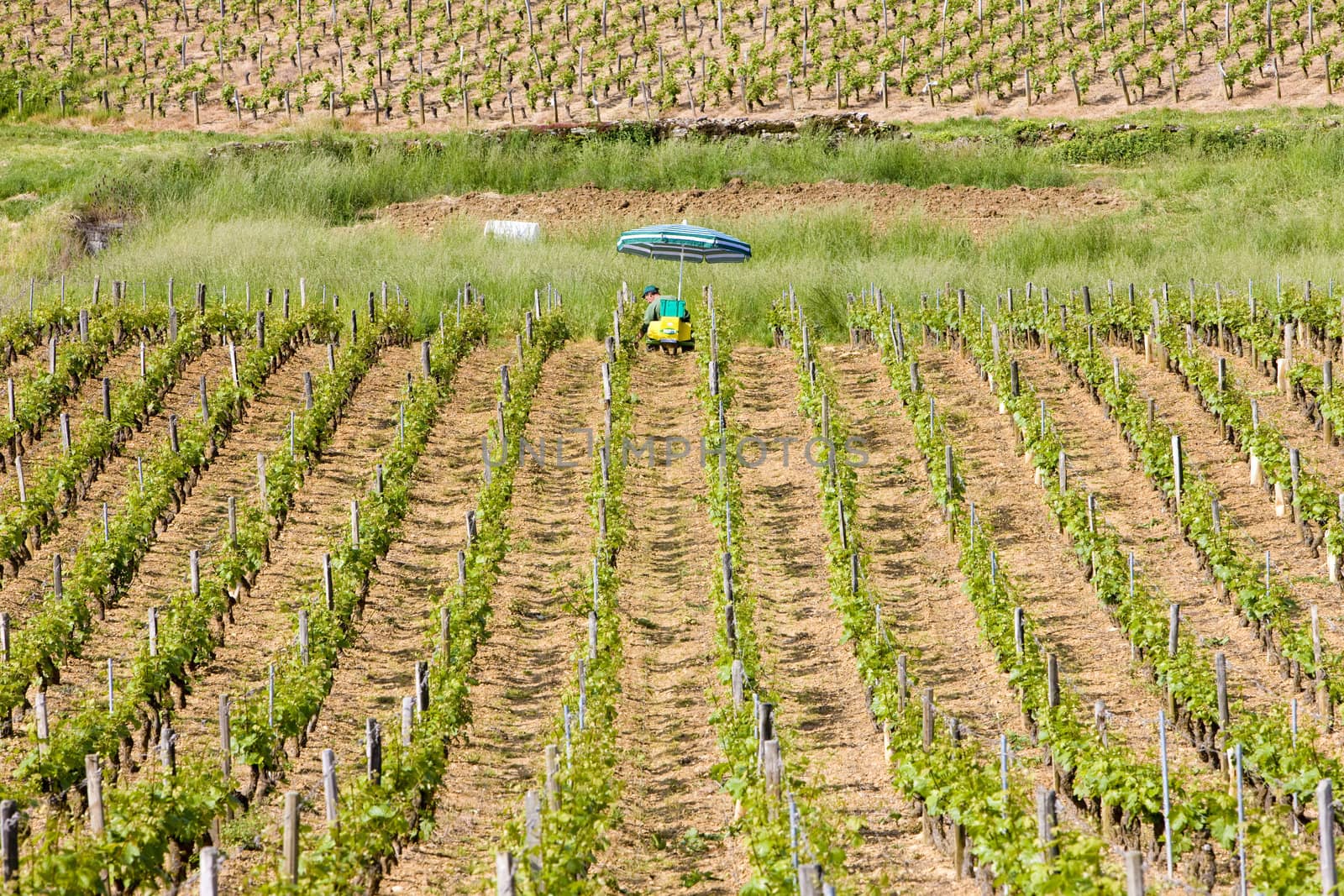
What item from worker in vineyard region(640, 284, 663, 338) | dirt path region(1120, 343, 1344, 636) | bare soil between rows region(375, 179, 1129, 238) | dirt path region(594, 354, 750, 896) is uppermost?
bare soil between rows region(375, 179, 1129, 238)

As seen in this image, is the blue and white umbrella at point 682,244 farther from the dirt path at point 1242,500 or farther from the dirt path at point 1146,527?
the dirt path at point 1242,500

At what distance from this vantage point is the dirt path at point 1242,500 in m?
14.1

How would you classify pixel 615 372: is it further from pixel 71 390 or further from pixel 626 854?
pixel 626 854

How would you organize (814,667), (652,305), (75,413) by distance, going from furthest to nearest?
(652,305)
(75,413)
(814,667)

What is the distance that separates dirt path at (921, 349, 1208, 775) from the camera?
39.9 ft

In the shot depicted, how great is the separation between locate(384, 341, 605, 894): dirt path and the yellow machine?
2741 mm

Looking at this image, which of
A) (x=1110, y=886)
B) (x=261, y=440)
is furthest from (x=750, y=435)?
(x=1110, y=886)

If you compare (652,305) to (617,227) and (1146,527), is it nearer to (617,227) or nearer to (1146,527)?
(617,227)

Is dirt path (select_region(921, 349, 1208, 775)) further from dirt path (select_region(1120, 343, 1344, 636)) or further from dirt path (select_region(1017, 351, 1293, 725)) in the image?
dirt path (select_region(1120, 343, 1344, 636))

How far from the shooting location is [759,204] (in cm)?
3198

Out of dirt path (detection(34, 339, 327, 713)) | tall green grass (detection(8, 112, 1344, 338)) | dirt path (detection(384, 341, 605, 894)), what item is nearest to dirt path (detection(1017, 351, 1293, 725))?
dirt path (detection(384, 341, 605, 894))

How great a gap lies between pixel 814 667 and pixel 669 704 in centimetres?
125

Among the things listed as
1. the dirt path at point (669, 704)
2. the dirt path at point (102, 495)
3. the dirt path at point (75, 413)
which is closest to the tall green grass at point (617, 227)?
the dirt path at point (75, 413)

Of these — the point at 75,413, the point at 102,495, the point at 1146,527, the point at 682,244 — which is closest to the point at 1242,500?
the point at 1146,527
